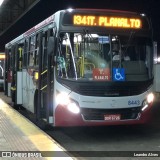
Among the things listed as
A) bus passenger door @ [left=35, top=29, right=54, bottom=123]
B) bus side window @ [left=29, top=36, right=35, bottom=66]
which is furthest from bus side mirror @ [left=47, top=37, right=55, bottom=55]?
bus side window @ [left=29, top=36, right=35, bottom=66]

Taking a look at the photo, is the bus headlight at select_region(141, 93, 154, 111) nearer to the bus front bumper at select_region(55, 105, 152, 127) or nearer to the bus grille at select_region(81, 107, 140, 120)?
the bus grille at select_region(81, 107, 140, 120)

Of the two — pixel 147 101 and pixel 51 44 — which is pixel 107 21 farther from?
pixel 147 101

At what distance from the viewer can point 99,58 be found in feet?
33.2

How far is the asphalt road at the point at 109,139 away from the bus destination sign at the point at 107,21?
2671mm

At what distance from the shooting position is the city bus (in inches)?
392

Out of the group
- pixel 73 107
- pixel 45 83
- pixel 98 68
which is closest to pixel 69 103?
pixel 73 107

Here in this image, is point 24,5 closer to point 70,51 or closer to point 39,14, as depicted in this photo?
point 39,14

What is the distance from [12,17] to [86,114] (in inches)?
1192

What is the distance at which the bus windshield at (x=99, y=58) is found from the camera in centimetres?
999

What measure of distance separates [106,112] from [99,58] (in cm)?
121

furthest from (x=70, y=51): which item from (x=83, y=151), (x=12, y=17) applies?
(x=12, y=17)

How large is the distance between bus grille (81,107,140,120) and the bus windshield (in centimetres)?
69

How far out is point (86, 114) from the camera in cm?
998

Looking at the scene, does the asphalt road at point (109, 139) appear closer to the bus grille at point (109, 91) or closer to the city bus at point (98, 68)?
the city bus at point (98, 68)
